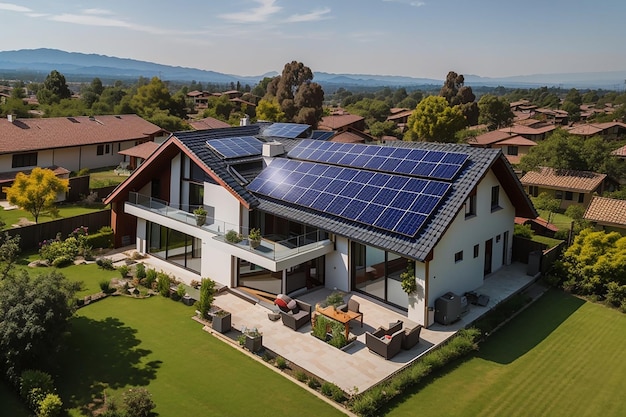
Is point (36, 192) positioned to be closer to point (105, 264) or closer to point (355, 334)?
point (105, 264)

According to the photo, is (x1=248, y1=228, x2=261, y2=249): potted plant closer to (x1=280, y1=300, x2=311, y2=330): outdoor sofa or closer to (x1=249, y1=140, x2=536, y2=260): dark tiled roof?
(x1=249, y1=140, x2=536, y2=260): dark tiled roof

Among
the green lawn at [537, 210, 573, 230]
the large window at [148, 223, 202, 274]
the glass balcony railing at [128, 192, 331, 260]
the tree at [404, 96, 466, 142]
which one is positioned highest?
the tree at [404, 96, 466, 142]

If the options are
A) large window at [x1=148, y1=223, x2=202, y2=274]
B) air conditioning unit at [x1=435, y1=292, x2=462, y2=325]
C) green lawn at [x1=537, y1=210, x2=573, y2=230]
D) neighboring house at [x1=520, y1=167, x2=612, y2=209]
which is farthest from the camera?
neighboring house at [x1=520, y1=167, x2=612, y2=209]

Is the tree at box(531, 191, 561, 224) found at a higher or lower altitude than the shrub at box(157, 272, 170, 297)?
higher

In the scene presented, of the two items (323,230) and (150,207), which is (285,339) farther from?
(150,207)

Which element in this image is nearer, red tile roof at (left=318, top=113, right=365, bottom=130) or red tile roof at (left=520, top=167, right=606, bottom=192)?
red tile roof at (left=520, top=167, right=606, bottom=192)

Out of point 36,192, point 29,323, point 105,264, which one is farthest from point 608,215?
point 36,192

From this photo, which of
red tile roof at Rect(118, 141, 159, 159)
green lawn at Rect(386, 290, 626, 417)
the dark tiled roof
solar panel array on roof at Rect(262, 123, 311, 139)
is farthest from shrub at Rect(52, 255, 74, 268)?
red tile roof at Rect(118, 141, 159, 159)


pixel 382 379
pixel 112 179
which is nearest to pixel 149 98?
pixel 112 179
